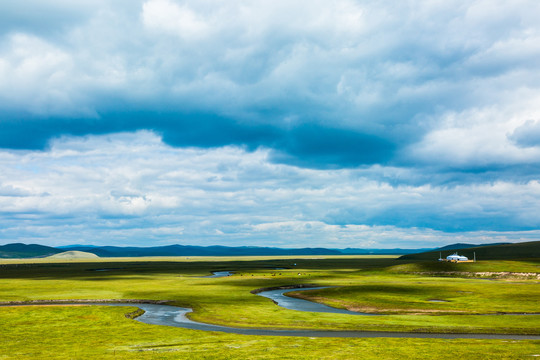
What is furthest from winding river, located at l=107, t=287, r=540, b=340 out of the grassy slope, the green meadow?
the grassy slope

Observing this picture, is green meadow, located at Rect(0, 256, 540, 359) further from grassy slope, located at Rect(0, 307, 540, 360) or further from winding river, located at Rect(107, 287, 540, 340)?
winding river, located at Rect(107, 287, 540, 340)

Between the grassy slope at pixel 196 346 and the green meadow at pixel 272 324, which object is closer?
the grassy slope at pixel 196 346

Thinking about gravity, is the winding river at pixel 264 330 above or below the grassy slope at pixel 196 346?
below

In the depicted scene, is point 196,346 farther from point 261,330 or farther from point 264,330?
point 264,330

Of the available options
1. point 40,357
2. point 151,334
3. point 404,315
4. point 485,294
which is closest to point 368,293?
point 485,294

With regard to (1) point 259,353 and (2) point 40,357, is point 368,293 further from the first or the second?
(2) point 40,357

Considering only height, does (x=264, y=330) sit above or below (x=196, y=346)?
below

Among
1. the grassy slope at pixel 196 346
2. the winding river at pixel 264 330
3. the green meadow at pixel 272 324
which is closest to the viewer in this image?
the grassy slope at pixel 196 346

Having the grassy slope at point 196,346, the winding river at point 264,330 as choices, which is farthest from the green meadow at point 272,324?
the winding river at point 264,330

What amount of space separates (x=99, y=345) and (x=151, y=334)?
6817 millimetres

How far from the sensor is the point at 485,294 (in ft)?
298

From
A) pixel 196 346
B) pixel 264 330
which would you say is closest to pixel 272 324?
pixel 264 330

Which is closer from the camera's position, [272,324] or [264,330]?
[264,330]

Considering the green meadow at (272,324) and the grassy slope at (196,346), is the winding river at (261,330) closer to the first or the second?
the green meadow at (272,324)
